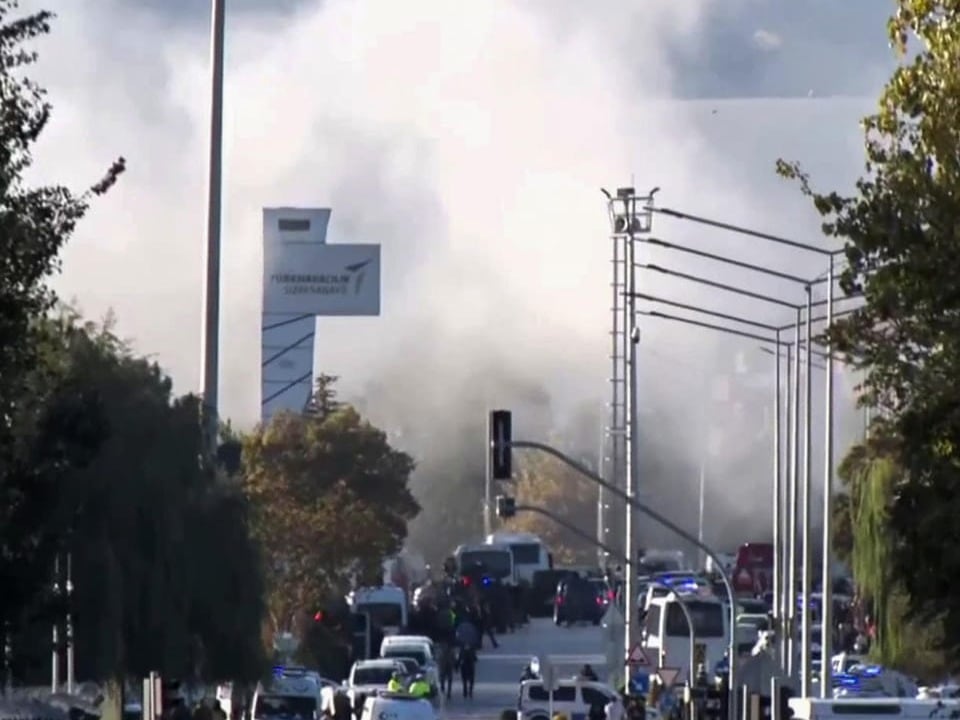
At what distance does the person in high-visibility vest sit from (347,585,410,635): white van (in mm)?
21838

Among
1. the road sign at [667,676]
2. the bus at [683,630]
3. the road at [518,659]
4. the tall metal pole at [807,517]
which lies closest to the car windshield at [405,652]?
the road at [518,659]

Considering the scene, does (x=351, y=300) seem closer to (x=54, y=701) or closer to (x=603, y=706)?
(x=603, y=706)

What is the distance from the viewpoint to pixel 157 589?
36.6 m

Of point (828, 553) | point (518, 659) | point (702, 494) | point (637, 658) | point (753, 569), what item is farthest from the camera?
point (702, 494)

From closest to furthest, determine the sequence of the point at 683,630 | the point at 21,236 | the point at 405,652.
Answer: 1. the point at 21,236
2. the point at 405,652
3. the point at 683,630

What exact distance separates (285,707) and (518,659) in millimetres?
32072

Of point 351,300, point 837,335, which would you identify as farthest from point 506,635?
point 837,335

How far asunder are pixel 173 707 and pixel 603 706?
601 inches

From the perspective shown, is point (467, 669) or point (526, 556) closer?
point (467, 669)

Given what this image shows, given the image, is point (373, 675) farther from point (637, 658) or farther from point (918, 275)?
point (918, 275)

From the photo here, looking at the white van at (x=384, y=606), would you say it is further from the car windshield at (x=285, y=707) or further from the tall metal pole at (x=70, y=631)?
the tall metal pole at (x=70, y=631)

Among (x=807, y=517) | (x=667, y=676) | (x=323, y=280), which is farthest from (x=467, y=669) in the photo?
(x=323, y=280)

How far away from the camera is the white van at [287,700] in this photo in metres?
48.4

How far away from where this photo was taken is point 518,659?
265ft
